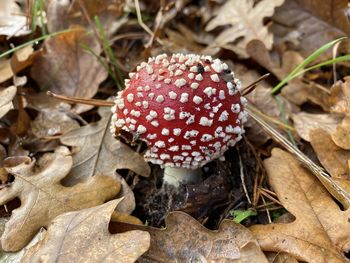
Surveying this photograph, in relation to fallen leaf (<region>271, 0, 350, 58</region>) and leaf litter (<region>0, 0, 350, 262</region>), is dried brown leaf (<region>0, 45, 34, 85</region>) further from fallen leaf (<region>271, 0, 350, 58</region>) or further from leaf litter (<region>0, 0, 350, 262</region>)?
fallen leaf (<region>271, 0, 350, 58</region>)

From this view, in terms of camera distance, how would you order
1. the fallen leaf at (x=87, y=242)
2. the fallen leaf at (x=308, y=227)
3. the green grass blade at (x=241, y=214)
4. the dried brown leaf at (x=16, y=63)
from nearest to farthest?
the fallen leaf at (x=87, y=242) → the fallen leaf at (x=308, y=227) → the green grass blade at (x=241, y=214) → the dried brown leaf at (x=16, y=63)

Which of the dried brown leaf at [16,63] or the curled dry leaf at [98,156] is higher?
the dried brown leaf at [16,63]

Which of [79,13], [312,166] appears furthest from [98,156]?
[79,13]

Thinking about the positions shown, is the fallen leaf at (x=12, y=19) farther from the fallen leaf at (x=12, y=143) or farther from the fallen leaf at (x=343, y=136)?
the fallen leaf at (x=343, y=136)

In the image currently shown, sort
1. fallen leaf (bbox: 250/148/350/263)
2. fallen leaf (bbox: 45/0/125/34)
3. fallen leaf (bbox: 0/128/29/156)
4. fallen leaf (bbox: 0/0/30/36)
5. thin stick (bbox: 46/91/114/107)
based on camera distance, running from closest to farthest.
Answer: fallen leaf (bbox: 250/148/350/263) < fallen leaf (bbox: 0/128/29/156) < thin stick (bbox: 46/91/114/107) < fallen leaf (bbox: 0/0/30/36) < fallen leaf (bbox: 45/0/125/34)

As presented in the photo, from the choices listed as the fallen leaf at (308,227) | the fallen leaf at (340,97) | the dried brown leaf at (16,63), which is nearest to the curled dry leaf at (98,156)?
the dried brown leaf at (16,63)

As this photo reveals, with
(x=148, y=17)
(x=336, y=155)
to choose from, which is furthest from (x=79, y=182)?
(x=148, y=17)

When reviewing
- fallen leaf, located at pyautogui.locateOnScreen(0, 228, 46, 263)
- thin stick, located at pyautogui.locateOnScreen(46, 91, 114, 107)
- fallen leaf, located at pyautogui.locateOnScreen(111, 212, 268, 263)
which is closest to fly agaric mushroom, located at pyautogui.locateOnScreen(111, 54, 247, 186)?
fallen leaf, located at pyautogui.locateOnScreen(111, 212, 268, 263)
